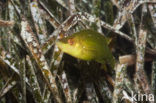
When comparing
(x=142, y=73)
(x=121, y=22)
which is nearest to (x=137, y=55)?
(x=142, y=73)

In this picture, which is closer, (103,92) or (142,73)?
(103,92)

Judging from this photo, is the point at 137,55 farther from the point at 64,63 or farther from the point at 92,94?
the point at 64,63

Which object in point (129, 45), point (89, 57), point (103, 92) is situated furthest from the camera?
point (129, 45)

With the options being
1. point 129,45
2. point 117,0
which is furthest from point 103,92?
point 117,0

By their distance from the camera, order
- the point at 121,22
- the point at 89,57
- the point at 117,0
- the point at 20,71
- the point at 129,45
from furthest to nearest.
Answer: the point at 129,45 → the point at 117,0 → the point at 121,22 → the point at 20,71 → the point at 89,57

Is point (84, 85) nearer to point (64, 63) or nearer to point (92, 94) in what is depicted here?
point (92, 94)

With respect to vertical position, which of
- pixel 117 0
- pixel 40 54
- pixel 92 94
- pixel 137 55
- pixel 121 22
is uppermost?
pixel 117 0

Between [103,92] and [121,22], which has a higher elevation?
[121,22]

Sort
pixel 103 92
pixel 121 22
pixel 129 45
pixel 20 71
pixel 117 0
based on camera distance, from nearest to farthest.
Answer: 1. pixel 20 71
2. pixel 103 92
3. pixel 121 22
4. pixel 117 0
5. pixel 129 45

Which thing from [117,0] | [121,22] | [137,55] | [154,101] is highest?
[117,0]
